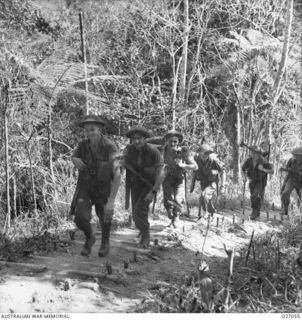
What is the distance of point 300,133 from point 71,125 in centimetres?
926

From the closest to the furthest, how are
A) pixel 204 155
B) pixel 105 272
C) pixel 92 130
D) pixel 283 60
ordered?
1. pixel 105 272
2. pixel 92 130
3. pixel 204 155
4. pixel 283 60

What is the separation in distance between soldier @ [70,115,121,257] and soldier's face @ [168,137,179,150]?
2310 mm

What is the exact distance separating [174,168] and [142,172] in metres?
1.68

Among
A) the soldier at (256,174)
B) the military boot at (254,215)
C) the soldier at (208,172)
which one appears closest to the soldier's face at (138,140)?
the soldier at (208,172)

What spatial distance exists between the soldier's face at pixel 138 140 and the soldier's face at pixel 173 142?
1708 mm

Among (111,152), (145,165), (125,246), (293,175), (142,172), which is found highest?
(111,152)

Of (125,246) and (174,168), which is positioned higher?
(174,168)

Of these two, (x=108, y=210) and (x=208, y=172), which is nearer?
(x=108, y=210)

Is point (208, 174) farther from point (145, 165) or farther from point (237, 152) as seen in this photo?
point (237, 152)

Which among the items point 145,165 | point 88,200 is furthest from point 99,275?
point 145,165

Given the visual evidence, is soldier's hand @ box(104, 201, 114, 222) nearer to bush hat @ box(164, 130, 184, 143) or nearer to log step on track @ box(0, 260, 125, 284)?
log step on track @ box(0, 260, 125, 284)

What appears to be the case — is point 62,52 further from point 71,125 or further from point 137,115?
point 137,115

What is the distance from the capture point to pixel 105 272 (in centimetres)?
564

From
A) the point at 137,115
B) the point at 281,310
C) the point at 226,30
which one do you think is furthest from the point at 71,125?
the point at 281,310
